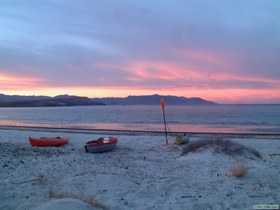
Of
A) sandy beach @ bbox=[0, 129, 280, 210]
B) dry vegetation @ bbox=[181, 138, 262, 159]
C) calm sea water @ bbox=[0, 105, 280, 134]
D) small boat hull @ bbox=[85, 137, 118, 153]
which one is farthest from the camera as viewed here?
calm sea water @ bbox=[0, 105, 280, 134]

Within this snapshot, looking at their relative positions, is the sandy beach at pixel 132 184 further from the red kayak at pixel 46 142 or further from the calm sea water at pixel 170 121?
the calm sea water at pixel 170 121

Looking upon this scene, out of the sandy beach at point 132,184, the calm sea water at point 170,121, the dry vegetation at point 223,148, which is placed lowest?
the calm sea water at point 170,121

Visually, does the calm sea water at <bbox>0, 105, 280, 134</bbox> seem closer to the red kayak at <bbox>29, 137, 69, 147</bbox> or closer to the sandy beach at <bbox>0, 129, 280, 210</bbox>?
the red kayak at <bbox>29, 137, 69, 147</bbox>

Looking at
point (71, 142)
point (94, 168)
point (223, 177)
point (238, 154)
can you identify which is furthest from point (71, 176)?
point (71, 142)

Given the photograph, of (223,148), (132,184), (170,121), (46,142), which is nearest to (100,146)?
(46,142)

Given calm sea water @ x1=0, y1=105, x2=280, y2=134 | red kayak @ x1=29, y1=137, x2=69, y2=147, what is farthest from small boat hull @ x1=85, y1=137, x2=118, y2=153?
calm sea water @ x1=0, y1=105, x2=280, y2=134

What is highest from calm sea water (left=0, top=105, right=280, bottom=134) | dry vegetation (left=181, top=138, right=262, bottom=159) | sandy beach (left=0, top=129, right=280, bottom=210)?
dry vegetation (left=181, top=138, right=262, bottom=159)

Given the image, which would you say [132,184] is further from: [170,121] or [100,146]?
[170,121]

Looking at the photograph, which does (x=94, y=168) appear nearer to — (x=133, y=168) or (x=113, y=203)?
(x=133, y=168)

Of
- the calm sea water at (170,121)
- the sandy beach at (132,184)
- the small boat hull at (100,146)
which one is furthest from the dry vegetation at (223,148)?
the calm sea water at (170,121)

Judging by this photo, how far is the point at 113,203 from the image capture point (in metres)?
6.97

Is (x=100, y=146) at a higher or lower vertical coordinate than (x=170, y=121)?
higher

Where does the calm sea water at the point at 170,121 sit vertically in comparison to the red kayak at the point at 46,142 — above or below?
below

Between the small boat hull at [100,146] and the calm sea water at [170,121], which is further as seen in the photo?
the calm sea water at [170,121]
